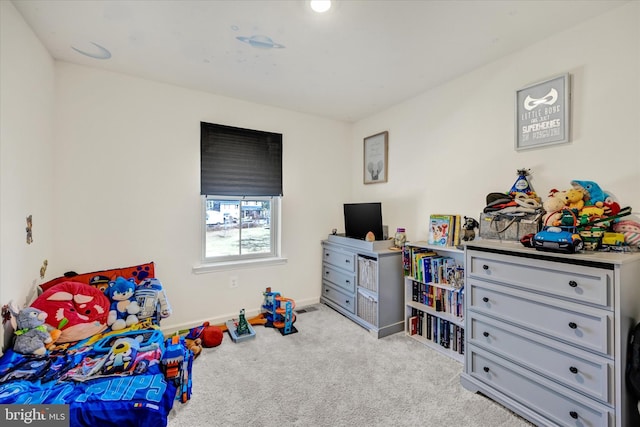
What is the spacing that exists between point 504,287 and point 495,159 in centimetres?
108

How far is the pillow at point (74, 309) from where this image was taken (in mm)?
1777

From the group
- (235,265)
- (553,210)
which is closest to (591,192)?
(553,210)

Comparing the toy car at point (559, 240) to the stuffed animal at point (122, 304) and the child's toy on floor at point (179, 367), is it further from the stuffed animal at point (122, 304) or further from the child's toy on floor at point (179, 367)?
the stuffed animal at point (122, 304)

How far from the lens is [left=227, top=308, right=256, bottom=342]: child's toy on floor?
8.36ft

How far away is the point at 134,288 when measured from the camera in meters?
2.16

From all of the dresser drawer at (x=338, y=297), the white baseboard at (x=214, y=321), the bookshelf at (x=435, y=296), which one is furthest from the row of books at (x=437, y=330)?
the white baseboard at (x=214, y=321)

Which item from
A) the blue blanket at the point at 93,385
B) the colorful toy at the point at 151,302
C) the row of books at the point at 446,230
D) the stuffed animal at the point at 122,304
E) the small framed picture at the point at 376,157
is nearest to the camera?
the blue blanket at the point at 93,385

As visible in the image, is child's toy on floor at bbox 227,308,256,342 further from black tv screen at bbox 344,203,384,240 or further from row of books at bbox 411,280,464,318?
row of books at bbox 411,280,464,318

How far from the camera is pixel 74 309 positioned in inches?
73.5

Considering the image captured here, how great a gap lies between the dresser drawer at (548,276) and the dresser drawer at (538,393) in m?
0.50

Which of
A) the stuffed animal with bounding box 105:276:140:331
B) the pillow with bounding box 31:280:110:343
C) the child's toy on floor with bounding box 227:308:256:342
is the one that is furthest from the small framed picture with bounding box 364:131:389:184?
the pillow with bounding box 31:280:110:343

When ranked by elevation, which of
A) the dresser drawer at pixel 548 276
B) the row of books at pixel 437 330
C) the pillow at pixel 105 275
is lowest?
the row of books at pixel 437 330

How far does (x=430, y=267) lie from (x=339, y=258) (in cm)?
109

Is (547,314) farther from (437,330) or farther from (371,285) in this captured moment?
(371,285)
